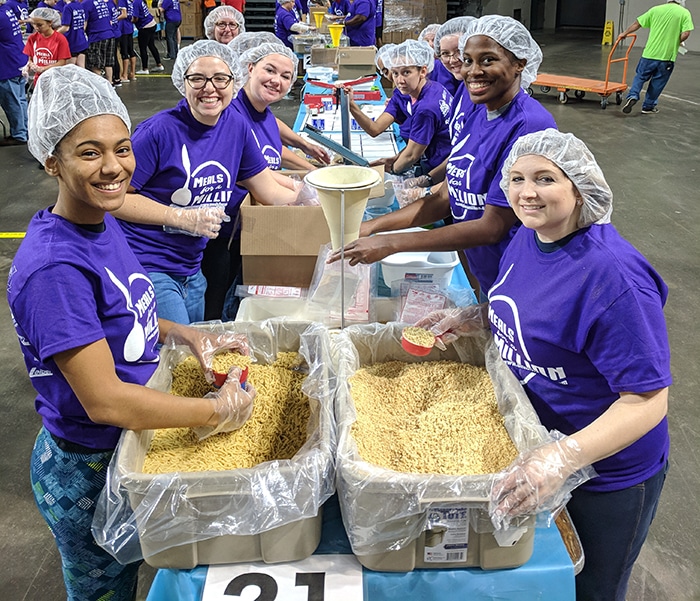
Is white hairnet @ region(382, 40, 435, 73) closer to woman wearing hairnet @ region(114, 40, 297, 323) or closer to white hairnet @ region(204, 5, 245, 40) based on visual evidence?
woman wearing hairnet @ region(114, 40, 297, 323)

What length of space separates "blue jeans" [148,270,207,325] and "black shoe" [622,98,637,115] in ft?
26.6

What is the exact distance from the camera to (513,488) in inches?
47.1

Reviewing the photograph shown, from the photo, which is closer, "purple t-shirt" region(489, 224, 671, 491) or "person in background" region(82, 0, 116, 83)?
"purple t-shirt" region(489, 224, 671, 491)

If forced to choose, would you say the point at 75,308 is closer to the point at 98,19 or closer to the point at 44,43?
the point at 44,43

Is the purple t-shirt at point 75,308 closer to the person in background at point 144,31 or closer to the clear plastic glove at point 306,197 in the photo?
the clear plastic glove at point 306,197

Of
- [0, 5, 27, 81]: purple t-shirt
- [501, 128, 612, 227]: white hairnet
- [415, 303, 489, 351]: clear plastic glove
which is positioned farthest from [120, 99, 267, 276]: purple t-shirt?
[0, 5, 27, 81]: purple t-shirt

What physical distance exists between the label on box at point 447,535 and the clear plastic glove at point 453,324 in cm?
58

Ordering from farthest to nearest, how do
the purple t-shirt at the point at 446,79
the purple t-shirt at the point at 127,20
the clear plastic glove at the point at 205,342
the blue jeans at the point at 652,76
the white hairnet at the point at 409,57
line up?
the purple t-shirt at the point at 127,20 → the blue jeans at the point at 652,76 → the purple t-shirt at the point at 446,79 → the white hairnet at the point at 409,57 → the clear plastic glove at the point at 205,342

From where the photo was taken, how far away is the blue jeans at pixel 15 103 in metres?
7.22

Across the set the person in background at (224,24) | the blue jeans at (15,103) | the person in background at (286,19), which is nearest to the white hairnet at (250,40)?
the person in background at (224,24)

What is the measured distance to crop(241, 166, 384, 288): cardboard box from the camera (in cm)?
240

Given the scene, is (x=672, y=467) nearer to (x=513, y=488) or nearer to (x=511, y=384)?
(x=511, y=384)

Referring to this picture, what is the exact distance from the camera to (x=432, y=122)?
3734mm

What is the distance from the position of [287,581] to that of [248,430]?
0.34 m
